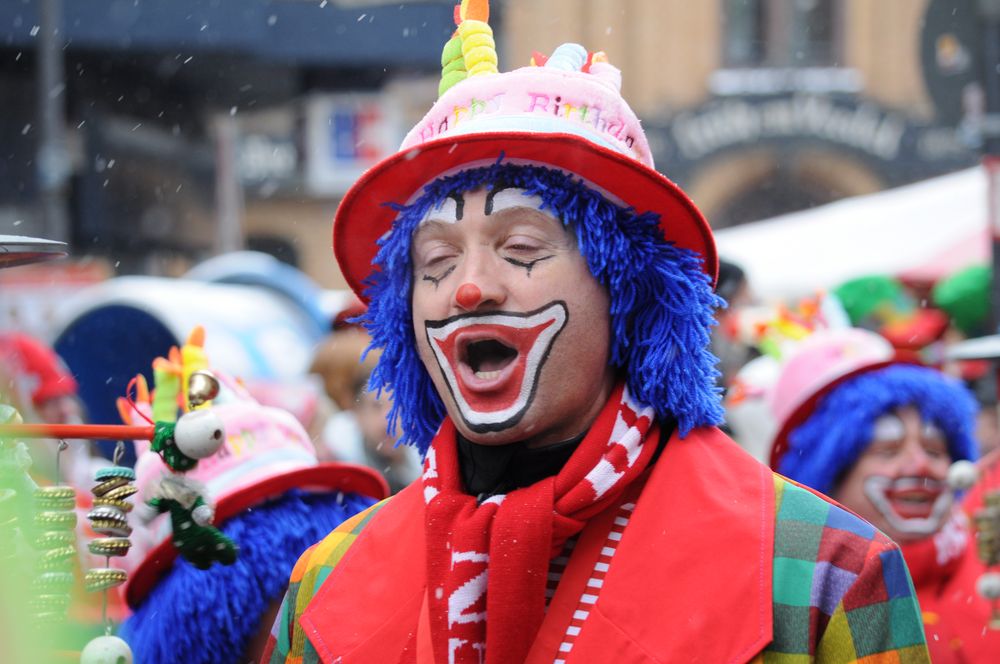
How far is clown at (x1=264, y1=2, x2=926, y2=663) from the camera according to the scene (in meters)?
→ 1.77

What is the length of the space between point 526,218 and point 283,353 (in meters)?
5.25

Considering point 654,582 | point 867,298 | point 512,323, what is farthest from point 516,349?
point 867,298

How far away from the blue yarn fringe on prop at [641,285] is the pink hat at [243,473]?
2.54 feet

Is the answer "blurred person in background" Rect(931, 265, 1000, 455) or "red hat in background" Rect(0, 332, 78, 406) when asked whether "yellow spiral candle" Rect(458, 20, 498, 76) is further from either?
"blurred person in background" Rect(931, 265, 1000, 455)

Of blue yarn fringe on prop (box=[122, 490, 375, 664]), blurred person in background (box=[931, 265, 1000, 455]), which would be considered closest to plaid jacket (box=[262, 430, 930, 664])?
blue yarn fringe on prop (box=[122, 490, 375, 664])

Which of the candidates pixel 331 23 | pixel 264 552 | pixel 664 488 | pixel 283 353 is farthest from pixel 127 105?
pixel 664 488

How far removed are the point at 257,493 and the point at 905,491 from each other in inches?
61.2

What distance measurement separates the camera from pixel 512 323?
1.89 m

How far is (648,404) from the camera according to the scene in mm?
1961

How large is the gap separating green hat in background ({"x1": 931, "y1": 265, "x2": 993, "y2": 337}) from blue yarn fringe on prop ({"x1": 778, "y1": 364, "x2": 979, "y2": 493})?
3.65m

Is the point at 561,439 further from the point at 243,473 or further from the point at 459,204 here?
the point at 243,473

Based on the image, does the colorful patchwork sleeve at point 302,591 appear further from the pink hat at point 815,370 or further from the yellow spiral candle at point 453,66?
the pink hat at point 815,370

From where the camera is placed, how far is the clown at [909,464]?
3.14 m

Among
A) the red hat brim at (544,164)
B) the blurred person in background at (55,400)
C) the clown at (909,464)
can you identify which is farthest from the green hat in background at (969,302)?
the red hat brim at (544,164)
